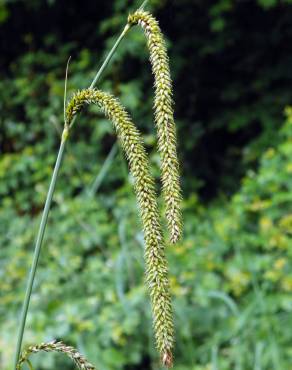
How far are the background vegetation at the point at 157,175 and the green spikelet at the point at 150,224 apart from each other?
1967 millimetres

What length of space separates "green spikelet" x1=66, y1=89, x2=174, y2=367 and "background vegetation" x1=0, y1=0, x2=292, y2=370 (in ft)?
6.45

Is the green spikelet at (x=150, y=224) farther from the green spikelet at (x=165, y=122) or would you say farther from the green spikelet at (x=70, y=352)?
the green spikelet at (x=70, y=352)

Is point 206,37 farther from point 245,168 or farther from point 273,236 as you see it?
point 273,236

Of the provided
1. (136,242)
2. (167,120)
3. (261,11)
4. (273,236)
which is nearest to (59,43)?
(261,11)

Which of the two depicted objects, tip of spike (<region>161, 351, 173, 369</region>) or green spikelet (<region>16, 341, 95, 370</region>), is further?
green spikelet (<region>16, 341, 95, 370</region>)

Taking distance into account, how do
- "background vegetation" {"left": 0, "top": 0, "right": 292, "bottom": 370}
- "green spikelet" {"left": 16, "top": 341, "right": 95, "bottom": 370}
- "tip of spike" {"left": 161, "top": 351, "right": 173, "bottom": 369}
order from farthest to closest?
"background vegetation" {"left": 0, "top": 0, "right": 292, "bottom": 370} < "green spikelet" {"left": 16, "top": 341, "right": 95, "bottom": 370} < "tip of spike" {"left": 161, "top": 351, "right": 173, "bottom": 369}

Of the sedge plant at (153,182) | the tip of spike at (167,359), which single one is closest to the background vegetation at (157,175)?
the sedge plant at (153,182)

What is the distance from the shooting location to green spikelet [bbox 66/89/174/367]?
1.13m

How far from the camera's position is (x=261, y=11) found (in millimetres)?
5695

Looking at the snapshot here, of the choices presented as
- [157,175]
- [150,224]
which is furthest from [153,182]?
[157,175]

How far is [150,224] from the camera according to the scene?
1169 mm

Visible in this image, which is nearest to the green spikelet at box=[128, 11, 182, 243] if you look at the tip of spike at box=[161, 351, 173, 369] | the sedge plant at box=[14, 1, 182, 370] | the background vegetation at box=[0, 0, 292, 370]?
the sedge plant at box=[14, 1, 182, 370]

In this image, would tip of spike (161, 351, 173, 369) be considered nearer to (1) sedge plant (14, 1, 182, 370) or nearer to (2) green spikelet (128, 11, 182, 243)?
(1) sedge plant (14, 1, 182, 370)

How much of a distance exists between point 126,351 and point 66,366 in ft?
0.91
